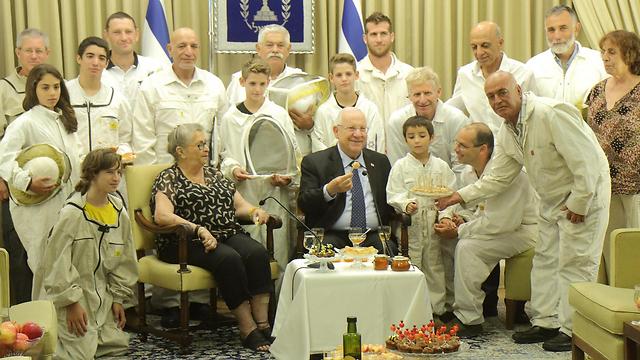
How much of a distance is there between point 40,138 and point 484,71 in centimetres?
290

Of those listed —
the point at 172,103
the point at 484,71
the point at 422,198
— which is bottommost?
the point at 422,198

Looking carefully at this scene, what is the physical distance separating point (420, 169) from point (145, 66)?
2.07 m

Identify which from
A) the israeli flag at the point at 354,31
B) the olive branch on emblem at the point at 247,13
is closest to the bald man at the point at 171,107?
the olive branch on emblem at the point at 247,13

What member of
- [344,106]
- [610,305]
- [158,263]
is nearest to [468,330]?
[610,305]

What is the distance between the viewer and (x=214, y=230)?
6062mm

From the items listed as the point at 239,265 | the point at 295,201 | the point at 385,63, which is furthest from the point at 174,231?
the point at 385,63

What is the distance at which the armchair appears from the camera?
19.0 feet

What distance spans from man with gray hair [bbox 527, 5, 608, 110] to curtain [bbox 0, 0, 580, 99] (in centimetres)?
136

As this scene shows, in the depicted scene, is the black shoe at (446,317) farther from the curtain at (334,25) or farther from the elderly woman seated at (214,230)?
the curtain at (334,25)

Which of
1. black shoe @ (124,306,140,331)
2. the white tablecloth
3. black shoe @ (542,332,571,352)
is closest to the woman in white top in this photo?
black shoe @ (124,306,140,331)

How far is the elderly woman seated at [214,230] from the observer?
19.3 feet

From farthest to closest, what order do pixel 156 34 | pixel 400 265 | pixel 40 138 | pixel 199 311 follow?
1. pixel 156 34
2. pixel 199 311
3. pixel 40 138
4. pixel 400 265

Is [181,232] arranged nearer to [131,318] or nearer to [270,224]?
[270,224]

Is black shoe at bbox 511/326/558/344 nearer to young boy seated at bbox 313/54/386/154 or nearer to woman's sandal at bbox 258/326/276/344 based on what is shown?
woman's sandal at bbox 258/326/276/344
